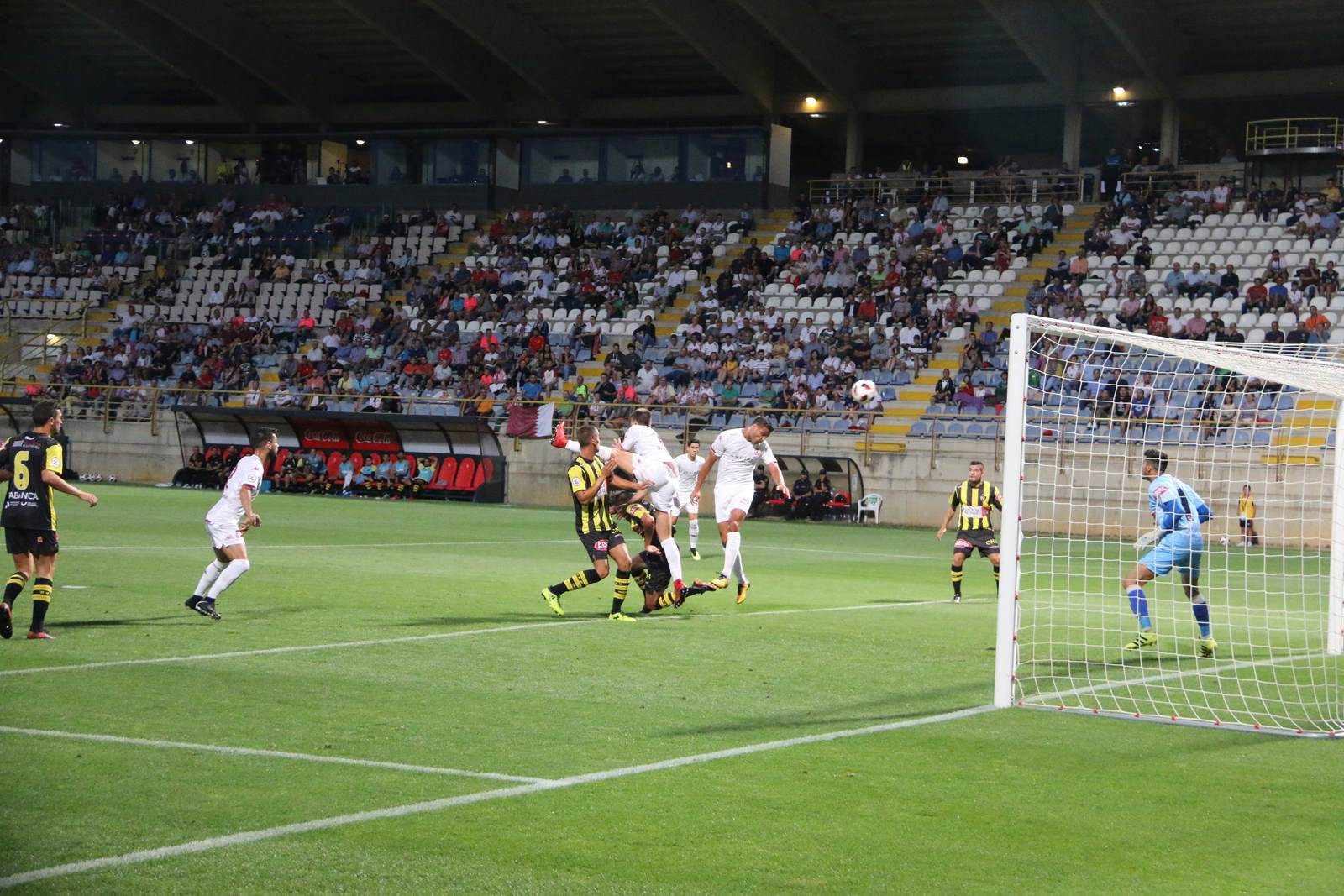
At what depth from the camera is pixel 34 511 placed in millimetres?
12031

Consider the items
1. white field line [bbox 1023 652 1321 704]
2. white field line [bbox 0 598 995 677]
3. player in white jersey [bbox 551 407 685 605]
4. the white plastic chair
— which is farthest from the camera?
the white plastic chair

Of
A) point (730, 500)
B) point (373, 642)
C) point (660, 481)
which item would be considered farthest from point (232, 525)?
point (730, 500)

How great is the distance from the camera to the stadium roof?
41812 mm

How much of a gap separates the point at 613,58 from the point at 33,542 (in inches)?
1545

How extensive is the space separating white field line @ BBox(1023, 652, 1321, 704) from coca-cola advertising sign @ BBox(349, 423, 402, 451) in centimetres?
2808

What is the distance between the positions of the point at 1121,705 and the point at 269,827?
20.3ft

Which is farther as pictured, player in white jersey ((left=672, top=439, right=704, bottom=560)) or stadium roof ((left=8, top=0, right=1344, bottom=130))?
stadium roof ((left=8, top=0, right=1344, bottom=130))

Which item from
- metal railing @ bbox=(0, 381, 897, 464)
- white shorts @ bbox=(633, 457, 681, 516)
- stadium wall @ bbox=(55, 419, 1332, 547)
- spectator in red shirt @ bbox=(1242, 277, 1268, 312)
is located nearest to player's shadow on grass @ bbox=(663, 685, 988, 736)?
white shorts @ bbox=(633, 457, 681, 516)

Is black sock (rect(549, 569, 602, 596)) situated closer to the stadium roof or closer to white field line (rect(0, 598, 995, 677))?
white field line (rect(0, 598, 995, 677))

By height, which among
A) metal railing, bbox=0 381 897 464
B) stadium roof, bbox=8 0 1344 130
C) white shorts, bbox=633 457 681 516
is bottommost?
white shorts, bbox=633 457 681 516

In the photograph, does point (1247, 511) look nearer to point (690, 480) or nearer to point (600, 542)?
point (690, 480)

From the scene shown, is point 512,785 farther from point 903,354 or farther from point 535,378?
point 535,378

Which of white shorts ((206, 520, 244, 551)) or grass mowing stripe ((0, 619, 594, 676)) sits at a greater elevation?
white shorts ((206, 520, 244, 551))

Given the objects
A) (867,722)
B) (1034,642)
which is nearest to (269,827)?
(867,722)
